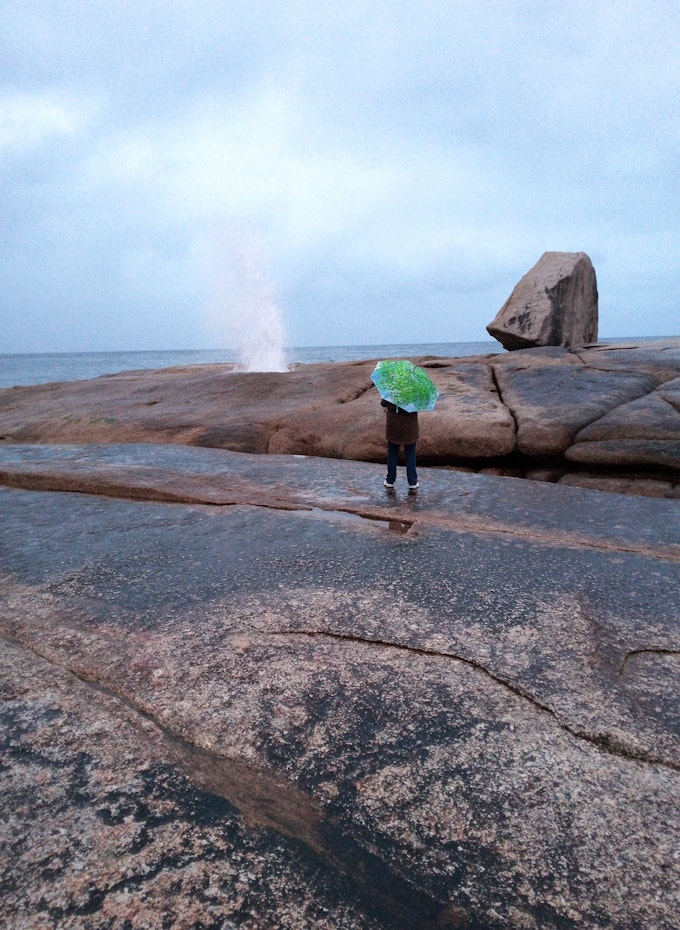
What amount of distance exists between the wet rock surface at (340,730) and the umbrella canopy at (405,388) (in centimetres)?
135

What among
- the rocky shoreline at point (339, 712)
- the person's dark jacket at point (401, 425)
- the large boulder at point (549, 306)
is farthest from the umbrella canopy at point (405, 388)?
the large boulder at point (549, 306)

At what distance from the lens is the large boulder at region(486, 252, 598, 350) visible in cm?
1361

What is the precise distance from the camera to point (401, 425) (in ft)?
17.3

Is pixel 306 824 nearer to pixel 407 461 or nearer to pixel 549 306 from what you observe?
pixel 407 461

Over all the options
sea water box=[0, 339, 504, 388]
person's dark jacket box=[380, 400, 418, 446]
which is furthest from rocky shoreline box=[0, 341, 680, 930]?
sea water box=[0, 339, 504, 388]

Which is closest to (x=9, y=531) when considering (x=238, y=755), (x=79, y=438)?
(x=238, y=755)

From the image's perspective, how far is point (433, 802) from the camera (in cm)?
179

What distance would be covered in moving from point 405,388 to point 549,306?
9710mm

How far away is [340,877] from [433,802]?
35 centimetres

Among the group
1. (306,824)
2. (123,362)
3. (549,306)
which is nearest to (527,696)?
(306,824)

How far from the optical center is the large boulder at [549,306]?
1361 cm

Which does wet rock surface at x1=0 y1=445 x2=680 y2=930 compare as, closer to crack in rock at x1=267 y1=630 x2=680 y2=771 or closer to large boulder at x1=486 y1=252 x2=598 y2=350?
crack in rock at x1=267 y1=630 x2=680 y2=771

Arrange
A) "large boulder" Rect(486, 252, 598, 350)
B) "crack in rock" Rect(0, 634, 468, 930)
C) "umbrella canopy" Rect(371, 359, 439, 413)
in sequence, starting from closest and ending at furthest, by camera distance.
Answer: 1. "crack in rock" Rect(0, 634, 468, 930)
2. "umbrella canopy" Rect(371, 359, 439, 413)
3. "large boulder" Rect(486, 252, 598, 350)

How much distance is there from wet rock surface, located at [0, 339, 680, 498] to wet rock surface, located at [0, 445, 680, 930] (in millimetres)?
3147
